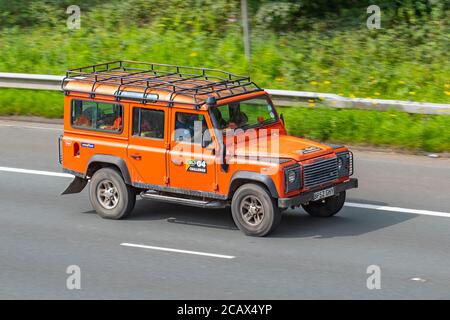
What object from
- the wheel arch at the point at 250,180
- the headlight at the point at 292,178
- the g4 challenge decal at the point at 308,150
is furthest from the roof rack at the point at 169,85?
the headlight at the point at 292,178

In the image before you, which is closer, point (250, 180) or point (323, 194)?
point (250, 180)

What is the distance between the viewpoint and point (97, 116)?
1497cm

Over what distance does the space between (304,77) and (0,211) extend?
838cm

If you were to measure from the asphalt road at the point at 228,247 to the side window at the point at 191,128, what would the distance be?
1.33 metres

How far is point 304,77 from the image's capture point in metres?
21.8

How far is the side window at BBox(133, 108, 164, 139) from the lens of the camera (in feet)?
47.2

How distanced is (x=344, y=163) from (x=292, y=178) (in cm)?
121

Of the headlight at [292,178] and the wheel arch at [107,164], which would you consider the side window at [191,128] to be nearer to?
the wheel arch at [107,164]

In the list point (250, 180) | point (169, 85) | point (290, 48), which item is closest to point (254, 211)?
point (250, 180)

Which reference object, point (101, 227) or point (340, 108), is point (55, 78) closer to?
point (340, 108)

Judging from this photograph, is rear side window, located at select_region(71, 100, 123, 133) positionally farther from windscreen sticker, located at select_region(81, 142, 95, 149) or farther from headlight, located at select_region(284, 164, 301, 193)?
headlight, located at select_region(284, 164, 301, 193)

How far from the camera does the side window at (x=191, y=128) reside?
554 inches

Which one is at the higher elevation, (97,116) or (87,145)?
(97,116)

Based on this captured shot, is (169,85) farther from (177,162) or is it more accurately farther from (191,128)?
(177,162)
